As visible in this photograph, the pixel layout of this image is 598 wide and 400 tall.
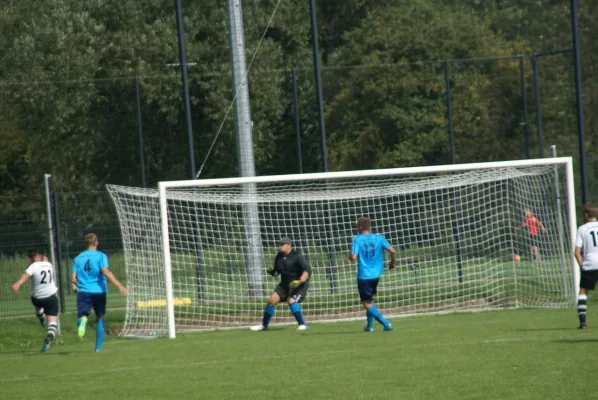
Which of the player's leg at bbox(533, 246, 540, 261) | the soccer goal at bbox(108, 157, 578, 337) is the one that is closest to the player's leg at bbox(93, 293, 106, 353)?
the soccer goal at bbox(108, 157, 578, 337)

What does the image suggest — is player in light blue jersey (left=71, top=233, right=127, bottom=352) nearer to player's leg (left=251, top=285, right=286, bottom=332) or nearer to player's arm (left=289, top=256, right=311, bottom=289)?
player's leg (left=251, top=285, right=286, bottom=332)

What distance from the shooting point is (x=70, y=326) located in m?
19.4

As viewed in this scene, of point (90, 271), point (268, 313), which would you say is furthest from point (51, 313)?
point (268, 313)

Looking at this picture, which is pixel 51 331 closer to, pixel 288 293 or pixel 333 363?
pixel 288 293

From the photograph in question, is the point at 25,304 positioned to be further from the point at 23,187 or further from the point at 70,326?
the point at 23,187

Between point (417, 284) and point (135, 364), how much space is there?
26.2ft

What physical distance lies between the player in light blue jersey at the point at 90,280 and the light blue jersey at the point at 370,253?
3765 millimetres

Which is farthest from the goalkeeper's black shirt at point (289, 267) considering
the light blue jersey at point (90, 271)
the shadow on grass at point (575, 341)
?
the shadow on grass at point (575, 341)

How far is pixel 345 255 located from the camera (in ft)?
71.1

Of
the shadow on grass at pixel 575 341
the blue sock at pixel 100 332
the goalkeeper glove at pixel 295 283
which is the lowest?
the shadow on grass at pixel 575 341

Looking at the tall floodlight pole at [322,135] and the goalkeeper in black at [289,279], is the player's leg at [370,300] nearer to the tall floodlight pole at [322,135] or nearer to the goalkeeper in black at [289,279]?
the goalkeeper in black at [289,279]

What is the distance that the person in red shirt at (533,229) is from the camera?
20109mm

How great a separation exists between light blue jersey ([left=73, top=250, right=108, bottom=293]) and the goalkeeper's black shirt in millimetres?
3483

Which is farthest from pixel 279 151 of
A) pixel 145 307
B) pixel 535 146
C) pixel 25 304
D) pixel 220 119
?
pixel 145 307
